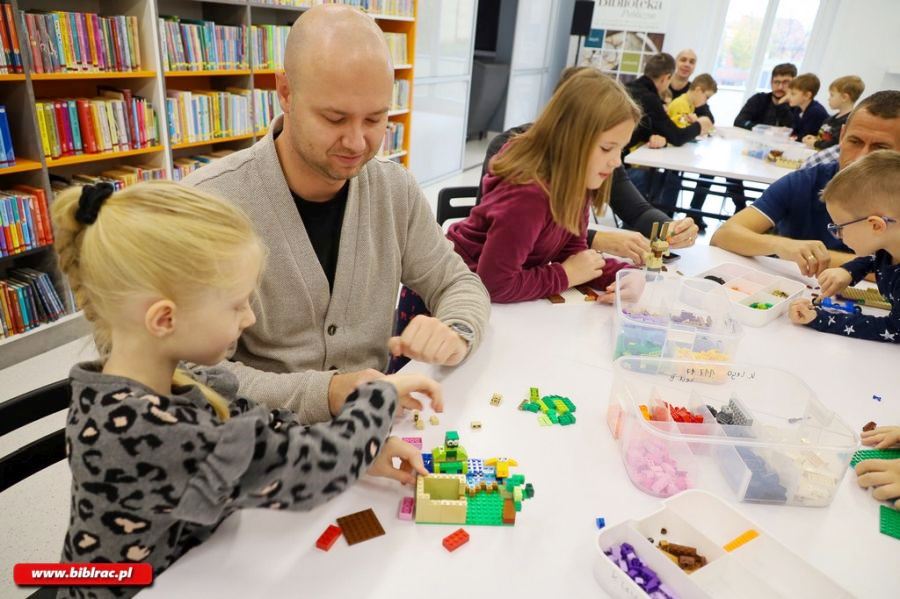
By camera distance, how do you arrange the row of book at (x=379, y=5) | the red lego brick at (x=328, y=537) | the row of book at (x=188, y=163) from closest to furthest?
the red lego brick at (x=328, y=537)
the row of book at (x=188, y=163)
the row of book at (x=379, y=5)

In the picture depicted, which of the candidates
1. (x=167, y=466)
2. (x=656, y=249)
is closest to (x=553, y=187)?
(x=656, y=249)

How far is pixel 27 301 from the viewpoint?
2596 mm

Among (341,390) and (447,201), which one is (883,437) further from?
(447,201)

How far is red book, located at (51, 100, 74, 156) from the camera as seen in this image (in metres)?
2.54

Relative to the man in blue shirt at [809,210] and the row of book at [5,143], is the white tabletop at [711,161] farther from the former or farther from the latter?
the row of book at [5,143]

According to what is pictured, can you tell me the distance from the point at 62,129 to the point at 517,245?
2.23 metres

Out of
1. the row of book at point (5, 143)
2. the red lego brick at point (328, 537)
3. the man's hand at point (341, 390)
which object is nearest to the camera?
the red lego brick at point (328, 537)

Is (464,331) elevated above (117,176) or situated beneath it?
elevated above

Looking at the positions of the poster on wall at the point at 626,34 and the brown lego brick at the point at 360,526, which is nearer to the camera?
the brown lego brick at the point at 360,526

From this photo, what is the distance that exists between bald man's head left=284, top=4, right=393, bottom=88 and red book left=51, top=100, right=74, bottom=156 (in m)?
1.93

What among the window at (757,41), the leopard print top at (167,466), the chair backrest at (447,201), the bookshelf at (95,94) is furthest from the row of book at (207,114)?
the window at (757,41)

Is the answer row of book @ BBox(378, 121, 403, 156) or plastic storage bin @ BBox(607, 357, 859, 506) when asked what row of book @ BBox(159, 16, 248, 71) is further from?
plastic storage bin @ BBox(607, 357, 859, 506)

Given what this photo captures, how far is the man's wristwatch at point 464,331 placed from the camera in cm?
127

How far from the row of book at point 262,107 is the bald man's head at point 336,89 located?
2.60 m
